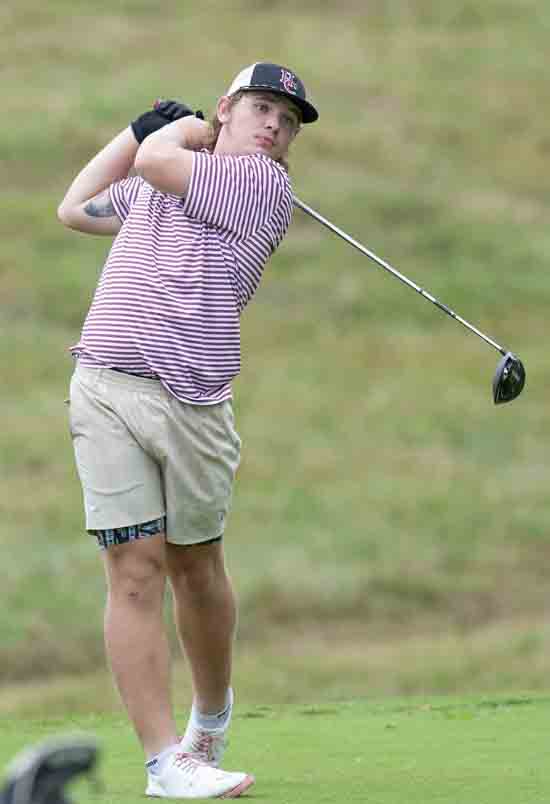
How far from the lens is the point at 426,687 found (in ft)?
41.7

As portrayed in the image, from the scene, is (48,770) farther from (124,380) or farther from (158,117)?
(158,117)

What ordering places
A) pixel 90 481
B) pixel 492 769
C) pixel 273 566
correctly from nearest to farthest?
1. pixel 90 481
2. pixel 492 769
3. pixel 273 566

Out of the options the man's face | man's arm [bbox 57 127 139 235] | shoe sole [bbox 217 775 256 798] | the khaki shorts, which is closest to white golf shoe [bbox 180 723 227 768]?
shoe sole [bbox 217 775 256 798]

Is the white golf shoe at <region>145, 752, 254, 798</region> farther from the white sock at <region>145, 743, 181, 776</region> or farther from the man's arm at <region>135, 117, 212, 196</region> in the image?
the man's arm at <region>135, 117, 212, 196</region>

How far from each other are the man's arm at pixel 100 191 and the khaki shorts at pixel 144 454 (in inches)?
18.9

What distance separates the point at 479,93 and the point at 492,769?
27641 mm

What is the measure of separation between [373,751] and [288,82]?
170cm

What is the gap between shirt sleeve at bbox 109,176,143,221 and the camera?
14.9ft

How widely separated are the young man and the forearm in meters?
0.27

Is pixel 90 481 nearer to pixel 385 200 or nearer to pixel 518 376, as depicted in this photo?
pixel 518 376

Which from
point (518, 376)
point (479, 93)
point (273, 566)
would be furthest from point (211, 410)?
point (479, 93)

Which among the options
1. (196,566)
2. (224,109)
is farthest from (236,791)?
(224,109)

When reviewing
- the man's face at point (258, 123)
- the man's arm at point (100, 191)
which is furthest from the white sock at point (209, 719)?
the man's face at point (258, 123)

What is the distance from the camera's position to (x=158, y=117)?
15.0ft
